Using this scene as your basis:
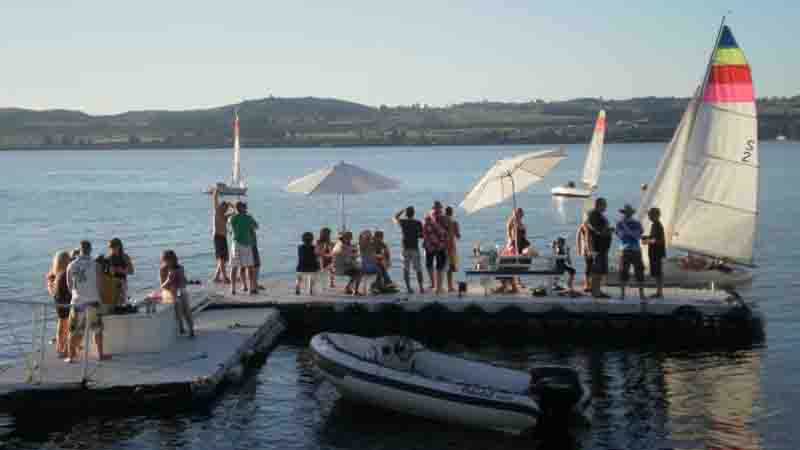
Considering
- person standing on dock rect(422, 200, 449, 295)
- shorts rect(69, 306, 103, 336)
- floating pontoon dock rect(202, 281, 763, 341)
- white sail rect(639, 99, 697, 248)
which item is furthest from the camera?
white sail rect(639, 99, 697, 248)

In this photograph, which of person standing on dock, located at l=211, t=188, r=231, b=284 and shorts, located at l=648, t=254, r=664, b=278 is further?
person standing on dock, located at l=211, t=188, r=231, b=284

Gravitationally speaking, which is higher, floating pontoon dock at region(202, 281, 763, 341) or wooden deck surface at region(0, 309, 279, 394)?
floating pontoon dock at region(202, 281, 763, 341)

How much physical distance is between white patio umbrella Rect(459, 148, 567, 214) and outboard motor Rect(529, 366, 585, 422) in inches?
284

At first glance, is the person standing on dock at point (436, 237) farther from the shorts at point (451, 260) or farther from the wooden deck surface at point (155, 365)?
the wooden deck surface at point (155, 365)

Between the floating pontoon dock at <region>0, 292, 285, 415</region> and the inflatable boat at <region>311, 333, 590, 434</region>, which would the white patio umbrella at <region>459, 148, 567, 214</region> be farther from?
the floating pontoon dock at <region>0, 292, 285, 415</region>

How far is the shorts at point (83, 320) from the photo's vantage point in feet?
54.7

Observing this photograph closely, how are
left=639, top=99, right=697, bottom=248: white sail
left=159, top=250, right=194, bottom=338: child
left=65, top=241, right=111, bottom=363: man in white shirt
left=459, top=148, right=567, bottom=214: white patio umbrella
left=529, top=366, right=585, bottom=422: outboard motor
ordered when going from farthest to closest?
left=639, top=99, right=697, bottom=248: white sail, left=459, top=148, right=567, bottom=214: white patio umbrella, left=159, top=250, right=194, bottom=338: child, left=65, top=241, right=111, bottom=363: man in white shirt, left=529, top=366, right=585, bottom=422: outboard motor

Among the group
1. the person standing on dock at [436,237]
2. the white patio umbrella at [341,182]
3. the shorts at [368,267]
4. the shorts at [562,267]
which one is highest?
the white patio umbrella at [341,182]

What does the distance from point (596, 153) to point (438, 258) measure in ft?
111

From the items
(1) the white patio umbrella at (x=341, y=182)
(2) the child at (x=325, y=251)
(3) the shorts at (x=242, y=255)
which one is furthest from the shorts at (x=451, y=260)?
(3) the shorts at (x=242, y=255)

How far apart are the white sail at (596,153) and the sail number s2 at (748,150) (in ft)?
92.9

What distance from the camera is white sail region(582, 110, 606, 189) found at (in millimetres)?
53562

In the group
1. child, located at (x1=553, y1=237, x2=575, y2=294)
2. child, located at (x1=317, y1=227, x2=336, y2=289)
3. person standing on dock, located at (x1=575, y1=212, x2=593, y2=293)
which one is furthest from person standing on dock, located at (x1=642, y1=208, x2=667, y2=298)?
child, located at (x1=317, y1=227, x2=336, y2=289)

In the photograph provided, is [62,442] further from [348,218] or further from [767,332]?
[348,218]
